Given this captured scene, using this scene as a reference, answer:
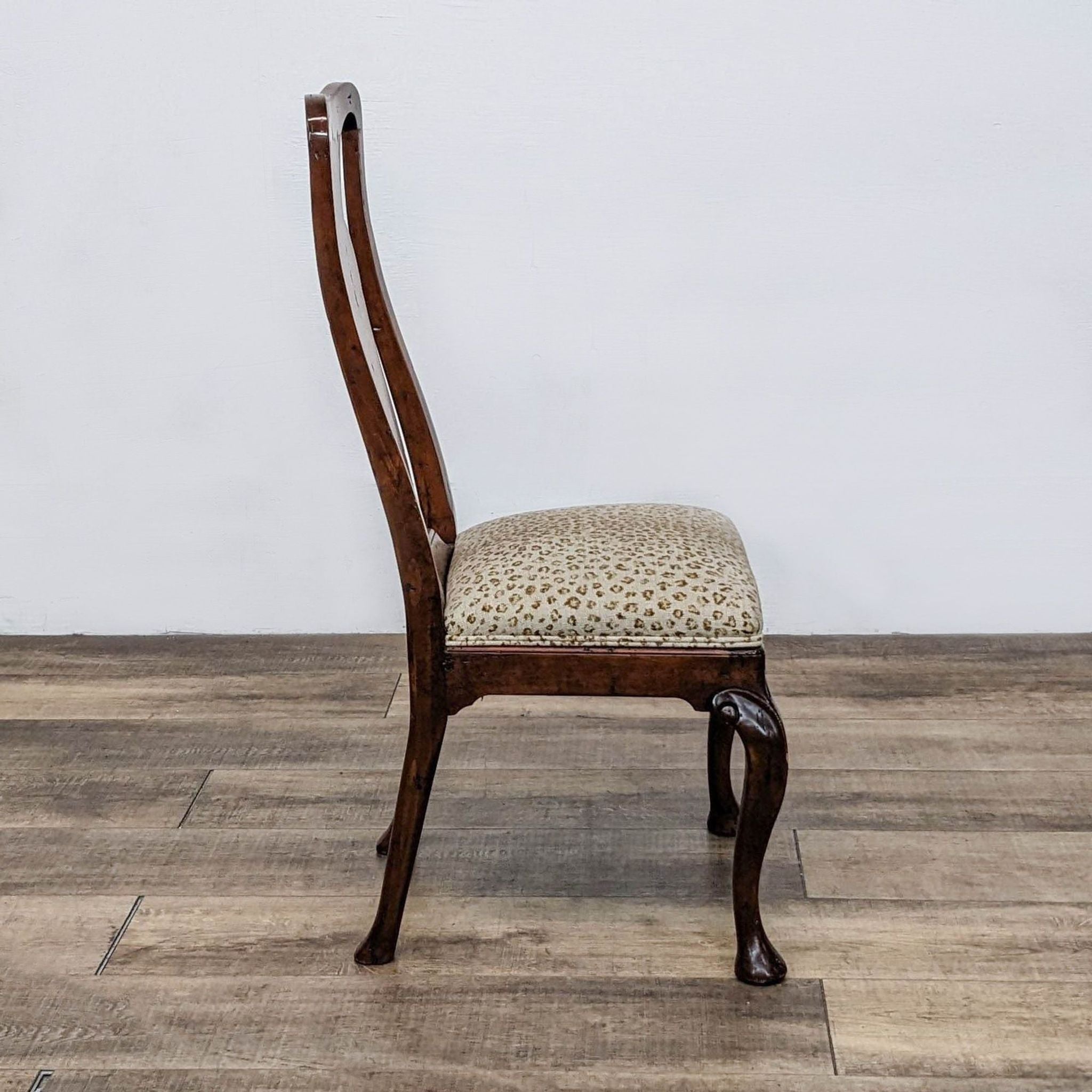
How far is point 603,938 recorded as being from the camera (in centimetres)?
172

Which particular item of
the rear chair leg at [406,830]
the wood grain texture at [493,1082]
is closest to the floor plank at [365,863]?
the rear chair leg at [406,830]

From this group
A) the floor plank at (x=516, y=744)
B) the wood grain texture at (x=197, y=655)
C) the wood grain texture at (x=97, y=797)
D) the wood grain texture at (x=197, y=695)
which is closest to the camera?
the wood grain texture at (x=97, y=797)

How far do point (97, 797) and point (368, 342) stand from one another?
3.18 feet

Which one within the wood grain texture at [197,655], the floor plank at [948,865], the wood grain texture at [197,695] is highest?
the floor plank at [948,865]

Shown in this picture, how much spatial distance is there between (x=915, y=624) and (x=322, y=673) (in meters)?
1.18

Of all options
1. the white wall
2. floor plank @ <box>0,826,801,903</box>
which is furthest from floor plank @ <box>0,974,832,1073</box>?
the white wall

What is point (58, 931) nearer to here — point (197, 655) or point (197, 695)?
point (197, 695)

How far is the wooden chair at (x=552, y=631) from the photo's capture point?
156 cm

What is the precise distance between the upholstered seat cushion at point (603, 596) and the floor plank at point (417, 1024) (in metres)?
0.42

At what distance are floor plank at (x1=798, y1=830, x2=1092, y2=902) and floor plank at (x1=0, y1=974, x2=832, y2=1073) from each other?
10.0 inches

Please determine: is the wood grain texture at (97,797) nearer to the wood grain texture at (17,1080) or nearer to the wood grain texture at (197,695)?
the wood grain texture at (197,695)

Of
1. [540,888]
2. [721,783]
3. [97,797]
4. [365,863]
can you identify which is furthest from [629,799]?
[97,797]

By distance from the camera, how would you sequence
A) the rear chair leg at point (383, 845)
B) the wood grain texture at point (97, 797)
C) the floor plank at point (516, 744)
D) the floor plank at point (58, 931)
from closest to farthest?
1. the floor plank at point (58, 931)
2. the rear chair leg at point (383, 845)
3. the wood grain texture at point (97, 797)
4. the floor plank at point (516, 744)

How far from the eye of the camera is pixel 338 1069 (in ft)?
4.91
